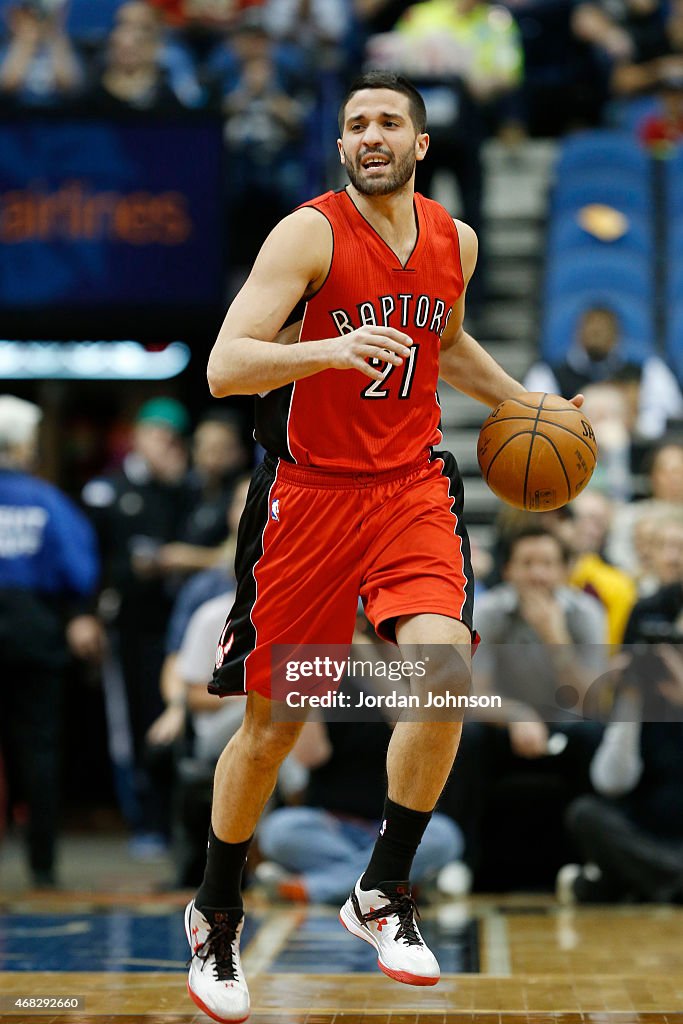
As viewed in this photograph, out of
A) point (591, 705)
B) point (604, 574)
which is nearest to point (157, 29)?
point (604, 574)

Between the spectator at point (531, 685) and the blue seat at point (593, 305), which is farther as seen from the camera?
the blue seat at point (593, 305)

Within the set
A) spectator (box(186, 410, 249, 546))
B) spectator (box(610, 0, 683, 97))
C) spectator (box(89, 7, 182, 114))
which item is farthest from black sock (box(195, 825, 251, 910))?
spectator (box(610, 0, 683, 97))

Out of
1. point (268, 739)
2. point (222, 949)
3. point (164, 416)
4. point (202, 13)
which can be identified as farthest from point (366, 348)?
point (202, 13)

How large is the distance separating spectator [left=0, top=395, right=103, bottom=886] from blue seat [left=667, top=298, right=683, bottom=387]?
4.46 metres

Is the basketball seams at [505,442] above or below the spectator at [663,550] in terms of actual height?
above

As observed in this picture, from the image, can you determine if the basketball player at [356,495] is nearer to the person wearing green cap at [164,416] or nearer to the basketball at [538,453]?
the basketball at [538,453]

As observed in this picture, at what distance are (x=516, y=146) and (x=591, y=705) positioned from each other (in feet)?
22.5

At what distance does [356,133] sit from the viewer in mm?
4391

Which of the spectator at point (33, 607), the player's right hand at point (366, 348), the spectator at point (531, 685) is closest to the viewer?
the player's right hand at point (366, 348)

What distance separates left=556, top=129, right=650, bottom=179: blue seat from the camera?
12555 millimetres

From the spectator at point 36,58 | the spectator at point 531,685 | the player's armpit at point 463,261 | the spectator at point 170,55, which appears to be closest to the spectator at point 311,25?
the spectator at point 170,55

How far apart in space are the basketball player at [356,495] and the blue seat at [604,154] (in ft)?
27.6

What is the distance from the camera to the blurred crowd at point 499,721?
7035 millimetres

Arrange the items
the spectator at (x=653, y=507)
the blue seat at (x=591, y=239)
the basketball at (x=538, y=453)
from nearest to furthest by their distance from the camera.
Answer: the basketball at (x=538, y=453), the spectator at (x=653, y=507), the blue seat at (x=591, y=239)
